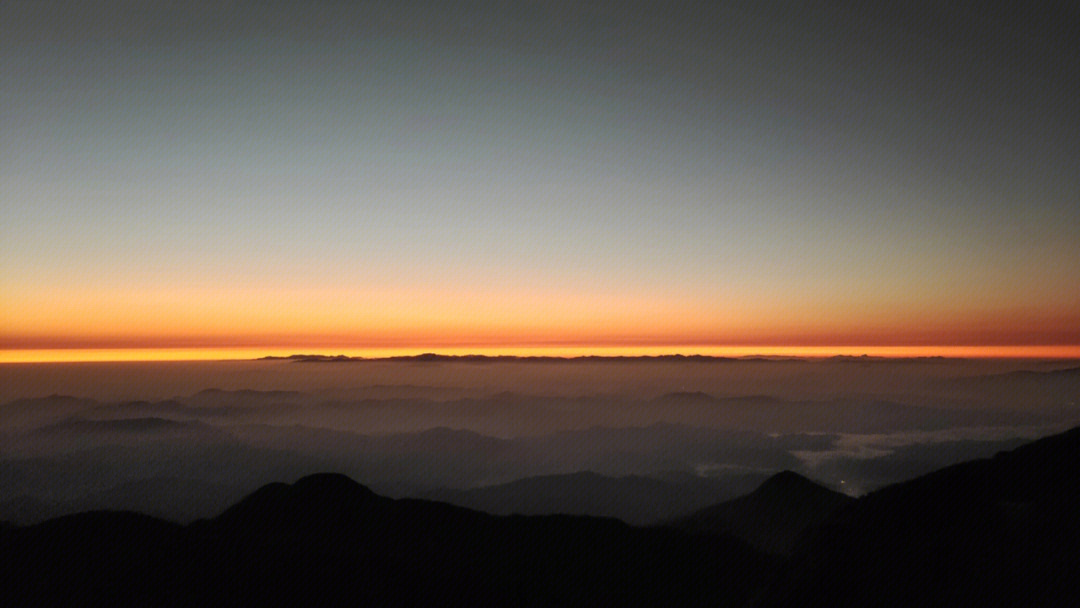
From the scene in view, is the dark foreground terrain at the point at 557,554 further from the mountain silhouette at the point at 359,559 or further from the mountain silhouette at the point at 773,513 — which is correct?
the mountain silhouette at the point at 773,513

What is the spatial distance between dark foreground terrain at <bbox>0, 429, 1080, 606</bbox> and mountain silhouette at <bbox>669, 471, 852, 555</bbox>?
7596 mm

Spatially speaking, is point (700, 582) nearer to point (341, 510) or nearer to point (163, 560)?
point (341, 510)

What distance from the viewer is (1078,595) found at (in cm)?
4131

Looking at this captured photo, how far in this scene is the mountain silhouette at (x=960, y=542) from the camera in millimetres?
44938

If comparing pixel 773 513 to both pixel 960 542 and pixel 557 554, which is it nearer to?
pixel 557 554

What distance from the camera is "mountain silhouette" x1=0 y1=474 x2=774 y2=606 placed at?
8456 cm

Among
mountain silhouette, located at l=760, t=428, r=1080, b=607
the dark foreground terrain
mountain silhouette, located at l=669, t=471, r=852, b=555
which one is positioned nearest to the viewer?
mountain silhouette, located at l=760, t=428, r=1080, b=607

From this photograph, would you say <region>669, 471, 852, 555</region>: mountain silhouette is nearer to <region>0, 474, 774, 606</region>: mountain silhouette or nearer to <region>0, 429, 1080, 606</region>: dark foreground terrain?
<region>0, 429, 1080, 606</region>: dark foreground terrain

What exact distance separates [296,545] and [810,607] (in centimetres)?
7606

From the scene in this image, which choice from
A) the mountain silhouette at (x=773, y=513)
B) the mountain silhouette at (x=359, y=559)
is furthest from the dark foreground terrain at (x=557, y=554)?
the mountain silhouette at (x=773, y=513)

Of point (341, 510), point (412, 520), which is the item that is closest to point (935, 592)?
point (412, 520)

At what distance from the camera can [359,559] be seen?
3693 inches

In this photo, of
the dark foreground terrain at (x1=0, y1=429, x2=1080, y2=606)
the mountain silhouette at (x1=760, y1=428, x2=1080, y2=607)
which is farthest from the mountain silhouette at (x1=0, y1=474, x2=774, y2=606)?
the mountain silhouette at (x1=760, y1=428, x2=1080, y2=607)

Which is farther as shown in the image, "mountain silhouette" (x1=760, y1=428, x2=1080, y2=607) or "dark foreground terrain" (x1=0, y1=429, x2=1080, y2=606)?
"dark foreground terrain" (x1=0, y1=429, x2=1080, y2=606)
